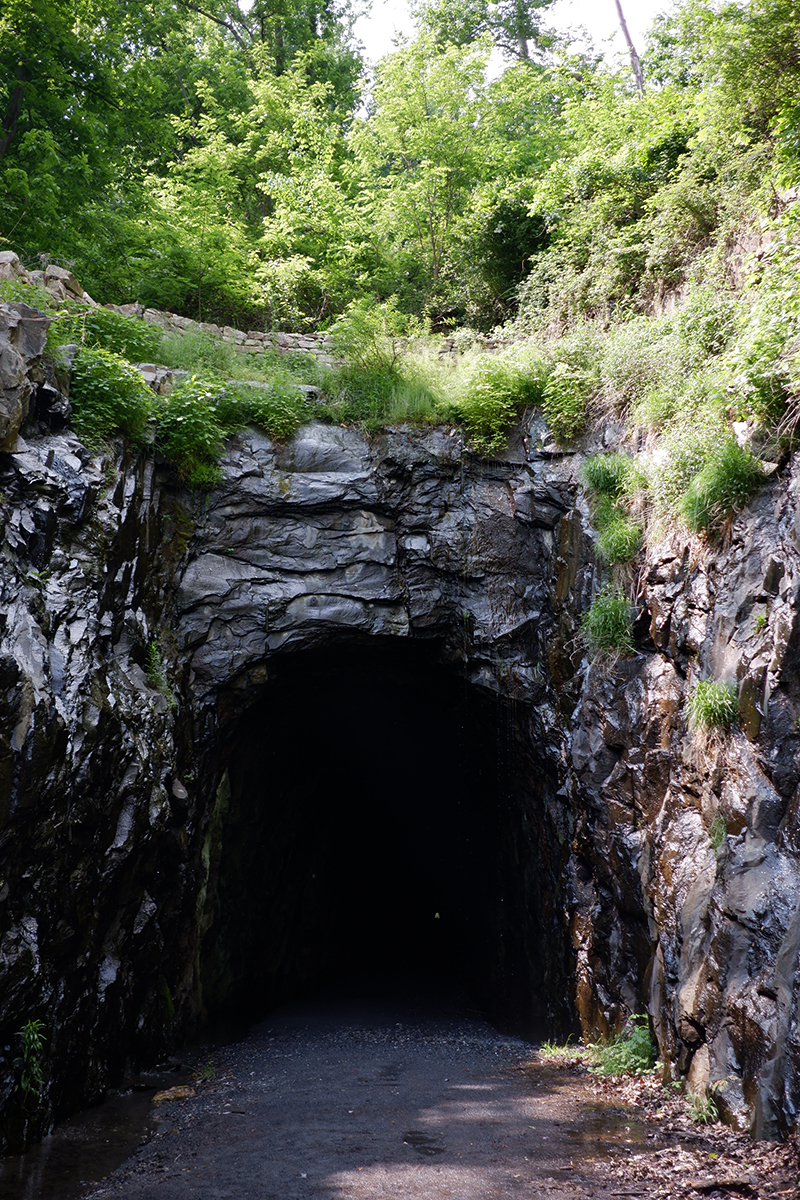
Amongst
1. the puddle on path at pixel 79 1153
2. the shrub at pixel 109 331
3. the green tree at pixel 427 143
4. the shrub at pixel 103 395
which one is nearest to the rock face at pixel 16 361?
the shrub at pixel 103 395

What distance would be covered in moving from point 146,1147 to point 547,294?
11173 millimetres

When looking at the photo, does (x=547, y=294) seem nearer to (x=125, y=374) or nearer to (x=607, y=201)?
(x=607, y=201)

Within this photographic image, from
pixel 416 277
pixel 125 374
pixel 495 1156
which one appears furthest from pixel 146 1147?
pixel 416 277

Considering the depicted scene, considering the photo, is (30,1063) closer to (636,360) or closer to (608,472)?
(608,472)

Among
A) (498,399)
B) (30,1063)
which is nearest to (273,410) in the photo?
→ (498,399)

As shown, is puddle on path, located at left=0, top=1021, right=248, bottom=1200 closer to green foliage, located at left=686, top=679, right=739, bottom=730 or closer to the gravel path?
the gravel path

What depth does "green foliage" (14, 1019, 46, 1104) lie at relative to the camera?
5.07 metres

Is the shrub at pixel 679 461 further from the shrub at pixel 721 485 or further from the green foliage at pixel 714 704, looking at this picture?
the green foliage at pixel 714 704

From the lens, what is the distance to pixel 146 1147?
5105mm

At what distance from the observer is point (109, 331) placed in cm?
895

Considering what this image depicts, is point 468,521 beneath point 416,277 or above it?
beneath

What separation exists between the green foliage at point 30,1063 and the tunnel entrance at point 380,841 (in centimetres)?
371

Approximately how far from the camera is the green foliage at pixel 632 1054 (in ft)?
20.3

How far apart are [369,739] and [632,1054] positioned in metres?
6.97
